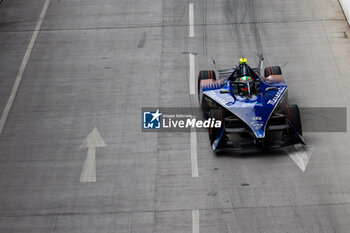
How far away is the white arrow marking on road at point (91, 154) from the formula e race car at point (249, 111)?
2942mm

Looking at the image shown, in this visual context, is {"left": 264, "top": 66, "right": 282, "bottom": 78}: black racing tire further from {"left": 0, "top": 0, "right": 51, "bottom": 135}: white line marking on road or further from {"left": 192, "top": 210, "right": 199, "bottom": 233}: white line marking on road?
{"left": 0, "top": 0, "right": 51, "bottom": 135}: white line marking on road

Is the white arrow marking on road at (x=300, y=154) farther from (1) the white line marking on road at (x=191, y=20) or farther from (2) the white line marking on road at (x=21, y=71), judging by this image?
(2) the white line marking on road at (x=21, y=71)

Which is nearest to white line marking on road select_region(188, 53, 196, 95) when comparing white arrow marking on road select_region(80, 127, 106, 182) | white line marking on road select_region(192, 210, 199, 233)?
white arrow marking on road select_region(80, 127, 106, 182)

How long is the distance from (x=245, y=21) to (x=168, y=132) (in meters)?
6.11

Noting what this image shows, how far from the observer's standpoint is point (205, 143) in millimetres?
11484

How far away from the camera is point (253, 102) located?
11.1 meters

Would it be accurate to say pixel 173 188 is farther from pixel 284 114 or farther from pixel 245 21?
pixel 245 21

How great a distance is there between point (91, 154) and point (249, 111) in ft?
13.7

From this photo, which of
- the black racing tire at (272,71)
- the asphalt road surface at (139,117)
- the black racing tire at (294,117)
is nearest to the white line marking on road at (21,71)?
the asphalt road surface at (139,117)

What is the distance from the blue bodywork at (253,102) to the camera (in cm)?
1066

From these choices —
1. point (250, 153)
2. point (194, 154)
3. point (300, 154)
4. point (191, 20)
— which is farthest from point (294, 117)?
point (191, 20)

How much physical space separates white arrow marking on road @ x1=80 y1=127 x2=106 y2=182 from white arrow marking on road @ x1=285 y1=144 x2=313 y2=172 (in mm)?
4806

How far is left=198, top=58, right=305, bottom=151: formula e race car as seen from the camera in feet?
35.2

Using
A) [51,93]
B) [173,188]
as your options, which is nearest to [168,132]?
[173,188]
